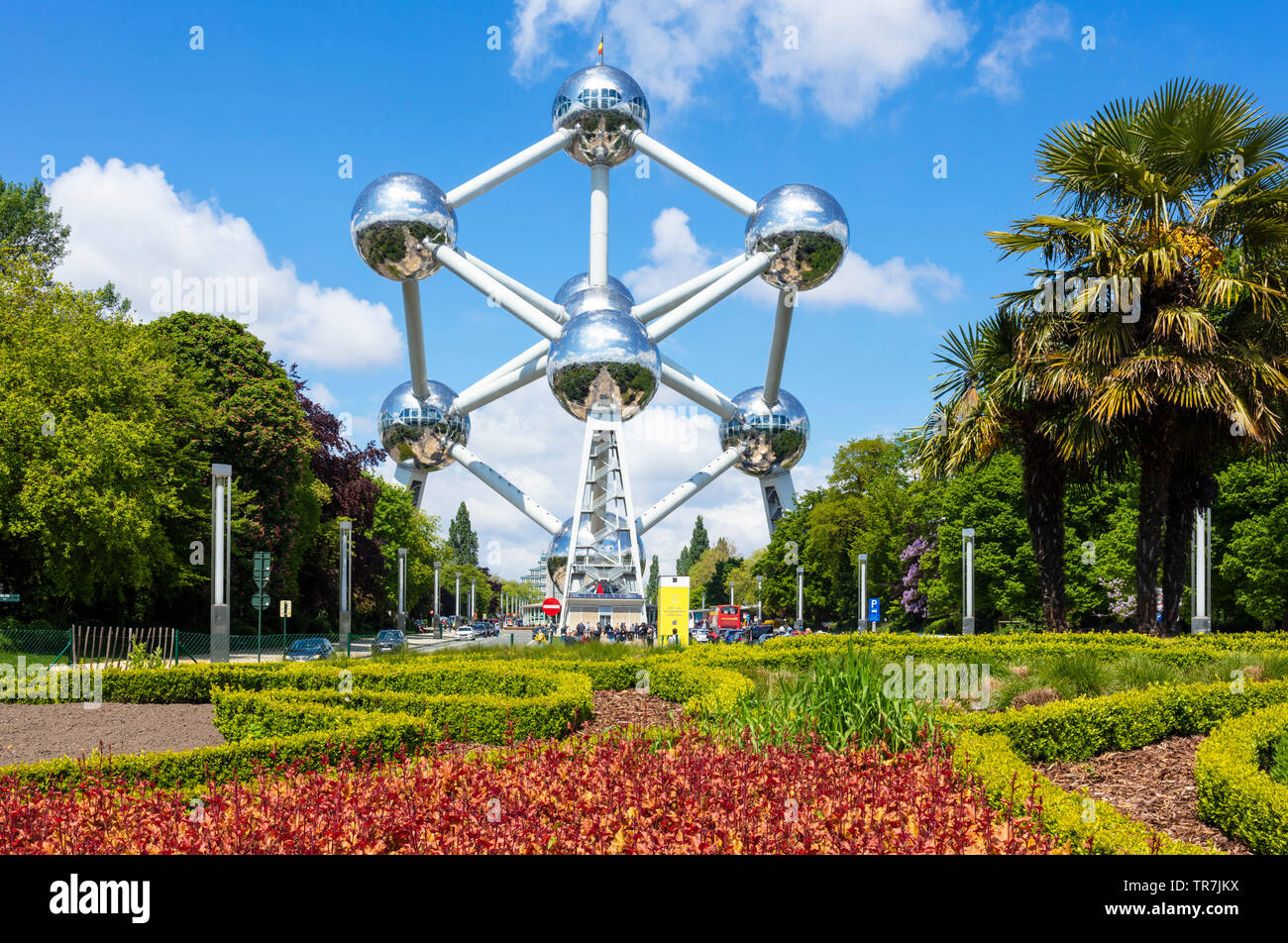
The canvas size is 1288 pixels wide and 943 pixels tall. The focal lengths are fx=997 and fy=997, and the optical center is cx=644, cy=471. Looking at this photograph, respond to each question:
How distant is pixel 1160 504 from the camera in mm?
14445

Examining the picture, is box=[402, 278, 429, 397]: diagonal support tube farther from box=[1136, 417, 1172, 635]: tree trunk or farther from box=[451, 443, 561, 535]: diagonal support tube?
box=[1136, 417, 1172, 635]: tree trunk

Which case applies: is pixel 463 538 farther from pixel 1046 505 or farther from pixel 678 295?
pixel 1046 505

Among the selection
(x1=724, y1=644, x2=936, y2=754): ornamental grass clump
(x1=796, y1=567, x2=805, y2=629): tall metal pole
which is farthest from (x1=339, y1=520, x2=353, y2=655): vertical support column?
(x1=724, y1=644, x2=936, y2=754): ornamental grass clump

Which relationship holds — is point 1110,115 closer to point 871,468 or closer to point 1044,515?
point 1044,515

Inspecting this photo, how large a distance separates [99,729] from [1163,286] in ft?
50.4

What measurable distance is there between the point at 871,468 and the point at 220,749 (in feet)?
170

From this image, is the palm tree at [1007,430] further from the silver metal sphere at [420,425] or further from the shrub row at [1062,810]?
the silver metal sphere at [420,425]

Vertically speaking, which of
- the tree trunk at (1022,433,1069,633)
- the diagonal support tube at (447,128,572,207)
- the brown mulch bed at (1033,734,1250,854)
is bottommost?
the brown mulch bed at (1033,734,1250,854)

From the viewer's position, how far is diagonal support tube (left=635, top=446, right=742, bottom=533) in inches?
1604

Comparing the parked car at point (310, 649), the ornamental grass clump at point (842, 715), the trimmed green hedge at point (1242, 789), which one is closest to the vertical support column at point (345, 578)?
the parked car at point (310, 649)

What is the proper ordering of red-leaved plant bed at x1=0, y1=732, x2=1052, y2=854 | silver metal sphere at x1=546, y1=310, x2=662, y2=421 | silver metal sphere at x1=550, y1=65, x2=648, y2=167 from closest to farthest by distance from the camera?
red-leaved plant bed at x1=0, y1=732, x2=1052, y2=854, silver metal sphere at x1=546, y1=310, x2=662, y2=421, silver metal sphere at x1=550, y1=65, x2=648, y2=167

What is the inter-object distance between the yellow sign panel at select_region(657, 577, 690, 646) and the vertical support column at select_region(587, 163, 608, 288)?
40.3 feet
